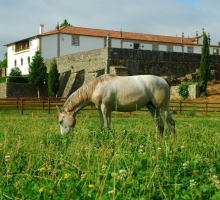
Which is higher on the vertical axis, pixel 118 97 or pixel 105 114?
pixel 118 97

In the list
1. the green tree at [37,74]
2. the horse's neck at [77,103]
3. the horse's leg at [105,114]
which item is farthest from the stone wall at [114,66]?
the horse's leg at [105,114]

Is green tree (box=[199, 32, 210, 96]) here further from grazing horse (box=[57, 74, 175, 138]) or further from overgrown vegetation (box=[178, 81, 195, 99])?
grazing horse (box=[57, 74, 175, 138])

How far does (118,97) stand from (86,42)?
4714cm

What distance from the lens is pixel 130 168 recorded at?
4.67 meters

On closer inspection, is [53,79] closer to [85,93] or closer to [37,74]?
[37,74]

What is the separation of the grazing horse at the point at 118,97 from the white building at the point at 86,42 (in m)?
45.1

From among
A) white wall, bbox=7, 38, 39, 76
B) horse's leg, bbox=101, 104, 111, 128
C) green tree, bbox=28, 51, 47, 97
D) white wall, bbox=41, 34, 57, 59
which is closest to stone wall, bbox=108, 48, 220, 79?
green tree, bbox=28, 51, 47, 97

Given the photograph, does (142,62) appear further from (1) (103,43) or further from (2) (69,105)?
(2) (69,105)

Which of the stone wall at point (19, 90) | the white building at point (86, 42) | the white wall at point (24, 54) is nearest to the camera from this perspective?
the stone wall at point (19, 90)

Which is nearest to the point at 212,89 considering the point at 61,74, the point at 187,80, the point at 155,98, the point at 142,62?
the point at 187,80

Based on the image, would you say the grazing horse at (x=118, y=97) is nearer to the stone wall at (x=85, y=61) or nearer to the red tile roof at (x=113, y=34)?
the stone wall at (x=85, y=61)

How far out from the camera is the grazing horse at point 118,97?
10.3m

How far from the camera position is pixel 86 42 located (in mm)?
56875

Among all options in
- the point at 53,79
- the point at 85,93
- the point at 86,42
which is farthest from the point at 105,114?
the point at 86,42
